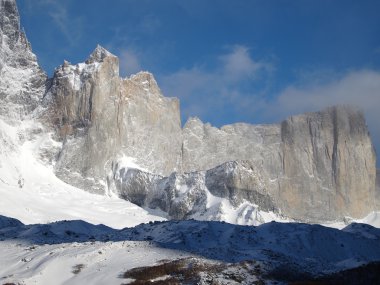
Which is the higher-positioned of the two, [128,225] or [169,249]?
[128,225]

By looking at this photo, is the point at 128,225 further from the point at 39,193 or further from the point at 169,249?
the point at 169,249

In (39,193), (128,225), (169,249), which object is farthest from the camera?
(39,193)

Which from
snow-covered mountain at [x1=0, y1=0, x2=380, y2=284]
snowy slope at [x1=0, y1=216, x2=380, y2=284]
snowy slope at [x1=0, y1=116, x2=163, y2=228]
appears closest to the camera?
snow-covered mountain at [x1=0, y1=0, x2=380, y2=284]

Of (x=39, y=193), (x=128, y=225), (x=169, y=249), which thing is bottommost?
(x=169, y=249)

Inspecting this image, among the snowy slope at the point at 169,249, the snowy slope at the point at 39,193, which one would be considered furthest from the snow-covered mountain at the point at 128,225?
the snowy slope at the point at 39,193

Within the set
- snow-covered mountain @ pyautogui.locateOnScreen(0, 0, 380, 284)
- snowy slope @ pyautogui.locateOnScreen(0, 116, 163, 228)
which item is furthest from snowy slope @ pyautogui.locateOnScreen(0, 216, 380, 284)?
snowy slope @ pyautogui.locateOnScreen(0, 116, 163, 228)

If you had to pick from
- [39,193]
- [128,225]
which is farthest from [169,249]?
[39,193]

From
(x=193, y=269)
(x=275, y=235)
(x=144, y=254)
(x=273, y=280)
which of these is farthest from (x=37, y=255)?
(x=275, y=235)

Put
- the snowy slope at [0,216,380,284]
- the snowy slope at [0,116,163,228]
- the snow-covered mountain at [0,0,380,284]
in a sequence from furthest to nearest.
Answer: the snowy slope at [0,116,163,228] < the snowy slope at [0,216,380,284] < the snow-covered mountain at [0,0,380,284]

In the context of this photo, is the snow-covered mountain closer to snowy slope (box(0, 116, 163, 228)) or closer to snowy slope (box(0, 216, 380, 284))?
snowy slope (box(0, 216, 380, 284))

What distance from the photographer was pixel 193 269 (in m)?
50.0

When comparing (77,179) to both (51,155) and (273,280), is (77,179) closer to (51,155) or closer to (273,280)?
(51,155)

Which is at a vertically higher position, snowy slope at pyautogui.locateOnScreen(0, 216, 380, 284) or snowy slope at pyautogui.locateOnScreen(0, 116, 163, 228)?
snowy slope at pyautogui.locateOnScreen(0, 116, 163, 228)

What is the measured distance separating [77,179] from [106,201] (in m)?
11.1
